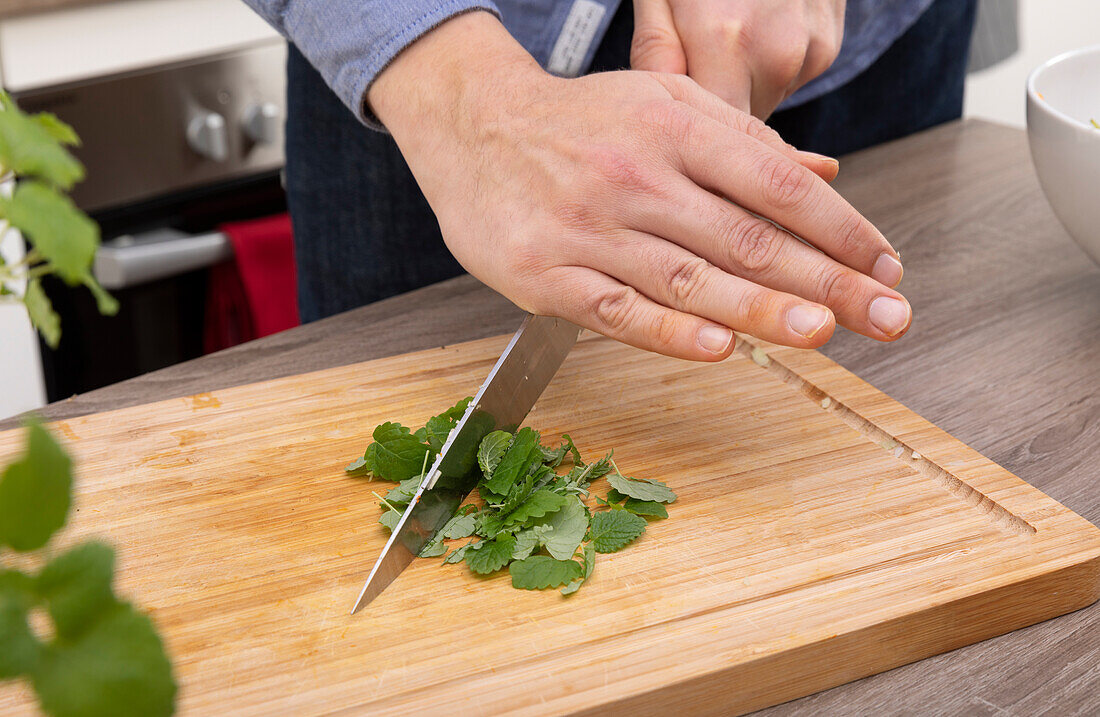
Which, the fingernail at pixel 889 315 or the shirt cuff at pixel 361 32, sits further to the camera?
the shirt cuff at pixel 361 32

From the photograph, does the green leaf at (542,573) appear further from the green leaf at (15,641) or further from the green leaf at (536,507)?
the green leaf at (15,641)

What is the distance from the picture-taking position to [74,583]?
0.83 feet

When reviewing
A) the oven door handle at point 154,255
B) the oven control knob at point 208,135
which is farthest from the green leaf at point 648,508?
the oven control knob at point 208,135

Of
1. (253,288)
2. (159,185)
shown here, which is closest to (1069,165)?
(253,288)

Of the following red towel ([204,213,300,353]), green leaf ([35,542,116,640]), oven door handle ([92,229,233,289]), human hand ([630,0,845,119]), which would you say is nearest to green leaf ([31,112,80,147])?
green leaf ([35,542,116,640])

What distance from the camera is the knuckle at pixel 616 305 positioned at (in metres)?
0.83

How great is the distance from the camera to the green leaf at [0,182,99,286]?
0.26m

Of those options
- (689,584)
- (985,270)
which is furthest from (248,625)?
(985,270)

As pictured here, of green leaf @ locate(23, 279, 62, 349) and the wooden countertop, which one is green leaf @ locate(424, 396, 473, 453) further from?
green leaf @ locate(23, 279, 62, 349)

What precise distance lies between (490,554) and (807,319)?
0.30 metres

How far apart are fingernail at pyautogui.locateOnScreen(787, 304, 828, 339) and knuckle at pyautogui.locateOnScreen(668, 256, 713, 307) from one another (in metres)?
0.08

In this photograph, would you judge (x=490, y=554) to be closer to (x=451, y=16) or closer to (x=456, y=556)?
(x=456, y=556)

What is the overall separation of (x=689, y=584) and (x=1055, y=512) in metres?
0.30

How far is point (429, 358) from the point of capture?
1.02m
